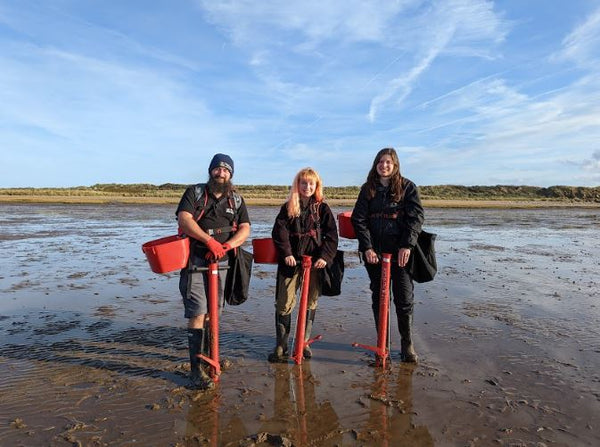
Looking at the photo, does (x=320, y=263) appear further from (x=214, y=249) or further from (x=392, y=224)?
(x=214, y=249)

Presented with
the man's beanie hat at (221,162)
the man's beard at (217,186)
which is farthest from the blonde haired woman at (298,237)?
the man's beanie hat at (221,162)

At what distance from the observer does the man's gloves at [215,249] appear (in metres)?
4.52

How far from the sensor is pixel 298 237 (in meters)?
5.19

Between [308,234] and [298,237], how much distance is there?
0.13 metres

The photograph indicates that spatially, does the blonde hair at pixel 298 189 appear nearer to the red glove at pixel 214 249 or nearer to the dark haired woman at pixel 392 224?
the dark haired woman at pixel 392 224

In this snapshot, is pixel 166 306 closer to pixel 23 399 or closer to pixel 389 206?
pixel 23 399

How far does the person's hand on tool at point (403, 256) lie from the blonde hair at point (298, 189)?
1.16 meters

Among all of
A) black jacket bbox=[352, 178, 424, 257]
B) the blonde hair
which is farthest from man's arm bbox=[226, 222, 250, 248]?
black jacket bbox=[352, 178, 424, 257]

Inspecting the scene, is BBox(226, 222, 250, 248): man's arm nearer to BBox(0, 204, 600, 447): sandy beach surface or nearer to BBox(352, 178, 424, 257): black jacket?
BBox(352, 178, 424, 257): black jacket

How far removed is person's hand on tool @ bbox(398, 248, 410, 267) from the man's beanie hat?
220cm

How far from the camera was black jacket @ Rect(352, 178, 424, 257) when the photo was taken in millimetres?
5047

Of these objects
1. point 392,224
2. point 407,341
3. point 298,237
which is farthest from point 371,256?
point 407,341

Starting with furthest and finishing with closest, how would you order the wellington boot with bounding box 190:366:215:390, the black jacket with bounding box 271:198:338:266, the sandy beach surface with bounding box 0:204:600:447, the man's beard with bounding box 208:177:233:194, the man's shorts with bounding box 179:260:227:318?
the black jacket with bounding box 271:198:338:266
the man's beard with bounding box 208:177:233:194
the man's shorts with bounding box 179:260:227:318
the wellington boot with bounding box 190:366:215:390
the sandy beach surface with bounding box 0:204:600:447

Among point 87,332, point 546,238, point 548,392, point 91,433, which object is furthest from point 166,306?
point 546,238
